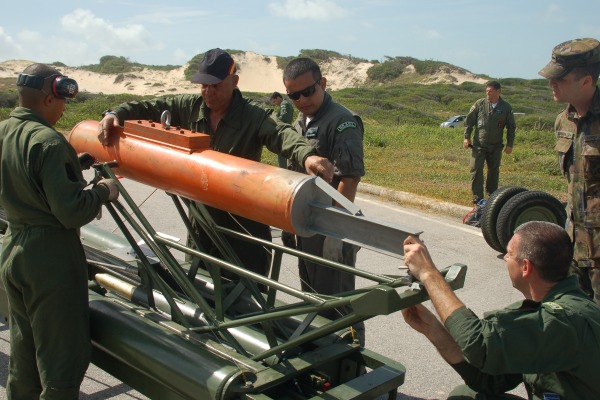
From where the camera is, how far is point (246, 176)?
3121mm

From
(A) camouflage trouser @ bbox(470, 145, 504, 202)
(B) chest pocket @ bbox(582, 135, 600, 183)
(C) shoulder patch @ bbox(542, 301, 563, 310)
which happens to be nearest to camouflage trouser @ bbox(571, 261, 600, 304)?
(B) chest pocket @ bbox(582, 135, 600, 183)

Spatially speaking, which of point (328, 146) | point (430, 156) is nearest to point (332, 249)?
point (328, 146)

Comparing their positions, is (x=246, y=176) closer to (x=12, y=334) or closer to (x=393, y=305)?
(x=393, y=305)

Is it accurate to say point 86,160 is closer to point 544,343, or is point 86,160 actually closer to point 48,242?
point 48,242

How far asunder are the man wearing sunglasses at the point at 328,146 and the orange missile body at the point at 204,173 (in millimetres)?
897

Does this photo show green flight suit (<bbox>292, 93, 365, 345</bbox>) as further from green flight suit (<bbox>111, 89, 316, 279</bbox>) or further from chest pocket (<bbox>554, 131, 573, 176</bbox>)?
chest pocket (<bbox>554, 131, 573, 176</bbox>)

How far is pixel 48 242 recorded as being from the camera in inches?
118

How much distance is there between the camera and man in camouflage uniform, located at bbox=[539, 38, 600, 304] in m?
3.80

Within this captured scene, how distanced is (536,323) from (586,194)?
1.82 m

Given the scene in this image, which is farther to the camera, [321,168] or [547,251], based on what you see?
[321,168]

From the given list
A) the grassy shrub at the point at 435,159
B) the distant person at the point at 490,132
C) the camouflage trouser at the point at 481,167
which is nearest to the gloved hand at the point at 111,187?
the grassy shrub at the point at 435,159

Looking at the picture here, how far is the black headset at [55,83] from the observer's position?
3066mm

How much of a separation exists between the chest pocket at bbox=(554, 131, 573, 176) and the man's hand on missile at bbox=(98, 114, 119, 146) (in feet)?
9.08

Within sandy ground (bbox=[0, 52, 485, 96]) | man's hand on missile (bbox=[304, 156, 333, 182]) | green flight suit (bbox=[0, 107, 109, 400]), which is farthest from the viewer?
sandy ground (bbox=[0, 52, 485, 96])
